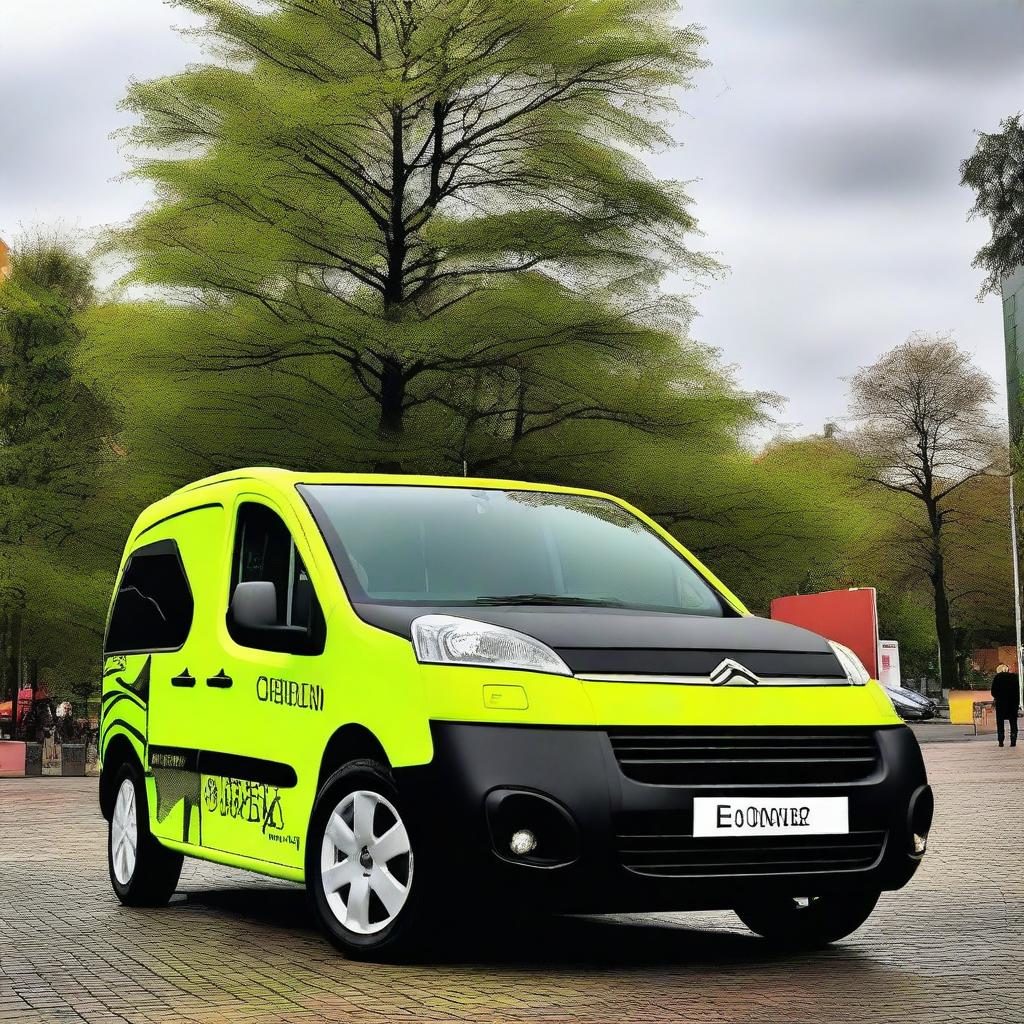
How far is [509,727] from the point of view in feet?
20.7

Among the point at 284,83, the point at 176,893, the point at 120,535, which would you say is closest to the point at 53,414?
the point at 120,535

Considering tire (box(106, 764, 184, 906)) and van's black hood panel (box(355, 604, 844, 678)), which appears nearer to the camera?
van's black hood panel (box(355, 604, 844, 678))

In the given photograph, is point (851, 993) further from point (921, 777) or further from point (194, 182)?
point (194, 182)

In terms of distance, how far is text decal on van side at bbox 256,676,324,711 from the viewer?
7.04 meters

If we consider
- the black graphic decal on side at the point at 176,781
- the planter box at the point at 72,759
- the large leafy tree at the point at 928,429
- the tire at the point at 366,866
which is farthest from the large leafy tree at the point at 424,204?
the large leafy tree at the point at 928,429

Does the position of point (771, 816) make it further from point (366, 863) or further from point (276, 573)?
point (276, 573)

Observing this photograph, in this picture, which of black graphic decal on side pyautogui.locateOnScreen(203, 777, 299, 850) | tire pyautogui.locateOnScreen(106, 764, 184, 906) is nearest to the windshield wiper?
black graphic decal on side pyautogui.locateOnScreen(203, 777, 299, 850)

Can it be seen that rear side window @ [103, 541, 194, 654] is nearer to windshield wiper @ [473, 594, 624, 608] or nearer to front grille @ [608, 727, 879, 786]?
windshield wiper @ [473, 594, 624, 608]

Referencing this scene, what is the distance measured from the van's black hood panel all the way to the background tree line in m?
21.9

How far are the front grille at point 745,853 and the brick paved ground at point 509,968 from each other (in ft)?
1.29

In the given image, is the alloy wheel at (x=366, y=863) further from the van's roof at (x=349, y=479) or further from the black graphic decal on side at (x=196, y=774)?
the van's roof at (x=349, y=479)

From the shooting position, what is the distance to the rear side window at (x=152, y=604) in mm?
8656

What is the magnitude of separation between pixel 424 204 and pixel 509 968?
991 inches

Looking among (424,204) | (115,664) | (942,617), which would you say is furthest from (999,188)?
(115,664)
